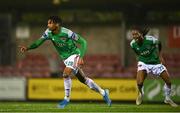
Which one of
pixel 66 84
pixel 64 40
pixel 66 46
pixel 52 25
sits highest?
pixel 52 25

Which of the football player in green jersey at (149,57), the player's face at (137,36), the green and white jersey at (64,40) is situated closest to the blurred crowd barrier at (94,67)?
the football player in green jersey at (149,57)

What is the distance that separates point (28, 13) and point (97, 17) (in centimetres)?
322

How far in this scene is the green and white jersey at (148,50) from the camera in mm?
17078

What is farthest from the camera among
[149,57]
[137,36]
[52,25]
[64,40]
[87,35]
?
[87,35]

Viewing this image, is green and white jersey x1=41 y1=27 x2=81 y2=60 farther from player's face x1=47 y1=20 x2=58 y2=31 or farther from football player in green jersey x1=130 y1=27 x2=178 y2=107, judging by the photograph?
football player in green jersey x1=130 y1=27 x2=178 y2=107

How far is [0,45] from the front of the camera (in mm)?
31312

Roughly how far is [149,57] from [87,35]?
14.1m

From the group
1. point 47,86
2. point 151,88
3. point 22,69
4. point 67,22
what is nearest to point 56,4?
point 67,22

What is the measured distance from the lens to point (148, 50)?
17.1 metres

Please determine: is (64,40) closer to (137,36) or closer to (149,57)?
(137,36)

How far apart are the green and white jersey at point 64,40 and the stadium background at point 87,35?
9755mm

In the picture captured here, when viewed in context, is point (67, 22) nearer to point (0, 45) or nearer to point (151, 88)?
point (0, 45)

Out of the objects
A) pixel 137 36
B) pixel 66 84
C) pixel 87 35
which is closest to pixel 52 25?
pixel 66 84

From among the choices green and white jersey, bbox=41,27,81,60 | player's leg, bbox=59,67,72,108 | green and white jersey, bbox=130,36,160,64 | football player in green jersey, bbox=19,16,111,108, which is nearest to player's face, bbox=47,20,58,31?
football player in green jersey, bbox=19,16,111,108
